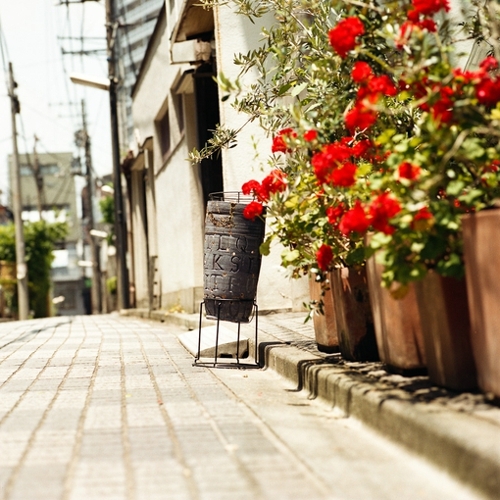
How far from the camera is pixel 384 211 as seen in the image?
13.8 feet

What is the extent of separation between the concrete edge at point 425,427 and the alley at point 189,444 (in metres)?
0.06

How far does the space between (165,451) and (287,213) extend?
2.23 meters

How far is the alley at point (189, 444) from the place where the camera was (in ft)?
11.5

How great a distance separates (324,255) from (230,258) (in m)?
1.31

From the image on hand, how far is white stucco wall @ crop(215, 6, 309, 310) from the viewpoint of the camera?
11.7m

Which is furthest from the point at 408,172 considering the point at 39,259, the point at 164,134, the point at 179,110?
the point at 39,259

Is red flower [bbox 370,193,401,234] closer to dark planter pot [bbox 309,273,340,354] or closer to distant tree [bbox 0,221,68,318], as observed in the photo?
dark planter pot [bbox 309,273,340,354]

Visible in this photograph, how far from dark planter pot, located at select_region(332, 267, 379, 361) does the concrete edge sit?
→ 10.9 inches

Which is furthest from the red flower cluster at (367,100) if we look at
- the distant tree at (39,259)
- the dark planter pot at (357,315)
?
the distant tree at (39,259)

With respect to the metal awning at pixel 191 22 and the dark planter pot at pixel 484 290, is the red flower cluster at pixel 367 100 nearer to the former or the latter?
the dark planter pot at pixel 484 290

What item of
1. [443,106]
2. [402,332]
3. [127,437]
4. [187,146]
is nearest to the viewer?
[443,106]

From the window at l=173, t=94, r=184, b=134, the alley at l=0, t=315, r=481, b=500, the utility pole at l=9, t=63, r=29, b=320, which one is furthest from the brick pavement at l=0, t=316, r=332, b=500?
the utility pole at l=9, t=63, r=29, b=320

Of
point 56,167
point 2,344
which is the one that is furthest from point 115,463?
point 56,167

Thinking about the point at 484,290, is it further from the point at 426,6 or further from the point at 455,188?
the point at 426,6
